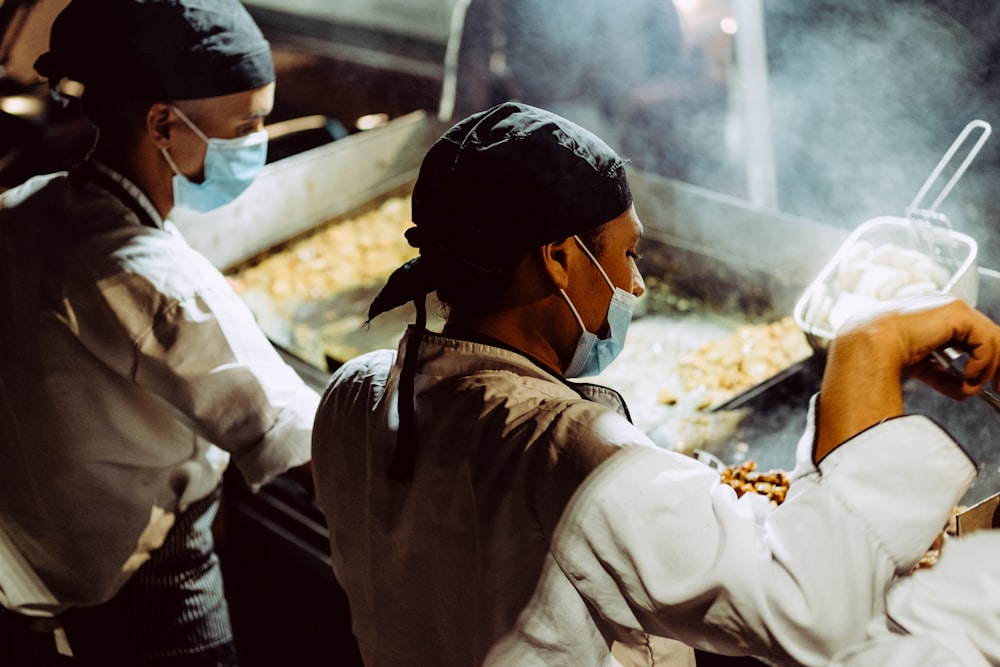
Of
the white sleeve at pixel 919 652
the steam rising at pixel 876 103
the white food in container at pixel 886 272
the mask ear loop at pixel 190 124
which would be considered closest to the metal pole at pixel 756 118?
the steam rising at pixel 876 103

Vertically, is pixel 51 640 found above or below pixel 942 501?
below

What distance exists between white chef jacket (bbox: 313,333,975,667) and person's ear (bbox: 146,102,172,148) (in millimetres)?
1129

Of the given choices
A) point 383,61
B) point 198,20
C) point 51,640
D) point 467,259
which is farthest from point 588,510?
point 383,61

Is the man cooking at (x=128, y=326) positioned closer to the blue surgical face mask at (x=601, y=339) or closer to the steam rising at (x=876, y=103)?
the blue surgical face mask at (x=601, y=339)

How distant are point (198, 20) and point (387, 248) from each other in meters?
Answer: 1.83

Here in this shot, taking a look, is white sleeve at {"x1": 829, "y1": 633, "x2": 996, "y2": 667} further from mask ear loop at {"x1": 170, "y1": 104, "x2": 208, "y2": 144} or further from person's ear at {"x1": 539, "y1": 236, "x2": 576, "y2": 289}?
mask ear loop at {"x1": 170, "y1": 104, "x2": 208, "y2": 144}

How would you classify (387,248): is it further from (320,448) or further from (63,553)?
(320,448)

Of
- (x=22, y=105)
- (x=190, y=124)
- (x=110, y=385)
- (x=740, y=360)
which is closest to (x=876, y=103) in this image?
(x=740, y=360)

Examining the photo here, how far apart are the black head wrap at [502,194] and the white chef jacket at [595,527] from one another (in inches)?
3.7

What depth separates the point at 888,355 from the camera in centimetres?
113

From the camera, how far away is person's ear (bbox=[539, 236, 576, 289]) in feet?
3.97

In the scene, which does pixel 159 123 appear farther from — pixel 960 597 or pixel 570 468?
pixel 960 597

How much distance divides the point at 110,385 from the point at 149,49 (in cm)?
85

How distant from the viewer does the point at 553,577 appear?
113cm
